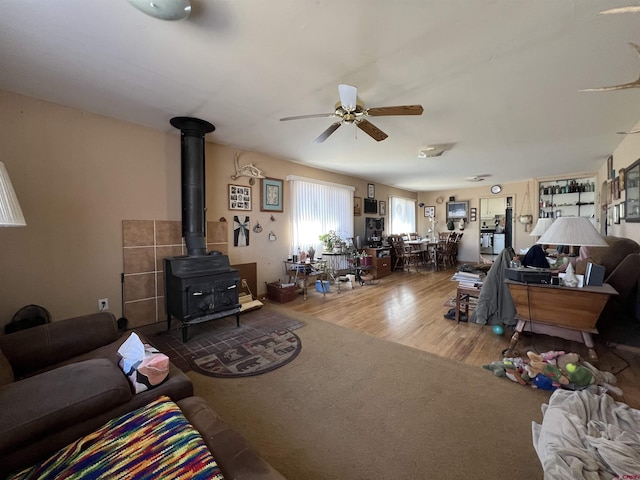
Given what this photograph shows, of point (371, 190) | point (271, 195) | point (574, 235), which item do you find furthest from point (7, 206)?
point (371, 190)

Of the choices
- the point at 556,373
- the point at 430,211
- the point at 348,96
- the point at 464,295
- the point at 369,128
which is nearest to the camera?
the point at 556,373

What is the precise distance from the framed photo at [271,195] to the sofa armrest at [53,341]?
111 inches

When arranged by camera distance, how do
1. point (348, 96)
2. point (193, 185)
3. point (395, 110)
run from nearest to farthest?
point (348, 96) < point (395, 110) < point (193, 185)

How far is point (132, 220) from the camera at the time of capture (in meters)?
3.10

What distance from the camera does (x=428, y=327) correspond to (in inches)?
126

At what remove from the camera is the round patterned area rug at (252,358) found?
228 cm

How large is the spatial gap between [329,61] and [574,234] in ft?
8.04

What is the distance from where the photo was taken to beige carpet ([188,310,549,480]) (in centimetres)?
137

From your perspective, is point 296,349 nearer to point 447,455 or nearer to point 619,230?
point 447,455

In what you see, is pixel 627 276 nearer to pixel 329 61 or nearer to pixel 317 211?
pixel 329 61

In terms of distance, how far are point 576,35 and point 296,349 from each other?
126 inches

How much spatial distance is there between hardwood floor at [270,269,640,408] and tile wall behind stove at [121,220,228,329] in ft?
5.71

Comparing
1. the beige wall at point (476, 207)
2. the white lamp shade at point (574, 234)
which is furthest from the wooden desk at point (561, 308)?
the beige wall at point (476, 207)

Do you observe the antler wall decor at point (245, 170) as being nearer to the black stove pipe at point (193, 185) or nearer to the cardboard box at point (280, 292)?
the black stove pipe at point (193, 185)
